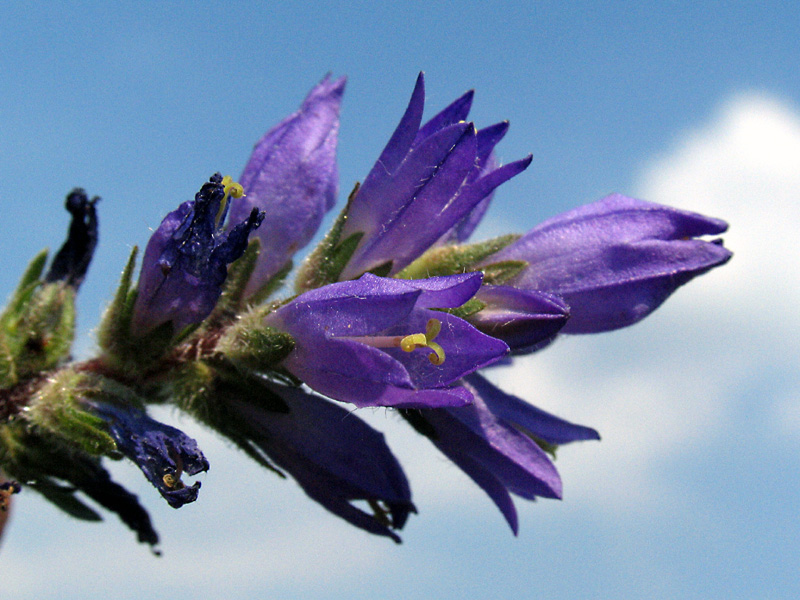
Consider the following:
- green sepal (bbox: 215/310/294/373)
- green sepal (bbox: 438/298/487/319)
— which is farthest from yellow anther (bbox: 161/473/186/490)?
green sepal (bbox: 438/298/487/319)

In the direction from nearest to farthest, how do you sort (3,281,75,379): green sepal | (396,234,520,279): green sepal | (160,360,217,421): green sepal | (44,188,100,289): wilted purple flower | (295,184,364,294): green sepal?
(160,360,217,421): green sepal < (295,184,364,294): green sepal < (396,234,520,279): green sepal < (3,281,75,379): green sepal < (44,188,100,289): wilted purple flower

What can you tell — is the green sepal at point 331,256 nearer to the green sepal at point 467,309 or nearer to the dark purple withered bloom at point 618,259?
the green sepal at point 467,309

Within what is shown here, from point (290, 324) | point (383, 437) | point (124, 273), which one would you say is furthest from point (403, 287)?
point (124, 273)

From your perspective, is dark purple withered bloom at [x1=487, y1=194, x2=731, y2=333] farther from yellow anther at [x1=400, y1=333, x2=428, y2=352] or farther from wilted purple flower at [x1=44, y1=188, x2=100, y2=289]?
wilted purple flower at [x1=44, y1=188, x2=100, y2=289]

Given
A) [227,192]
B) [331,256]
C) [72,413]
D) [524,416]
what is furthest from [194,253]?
[524,416]

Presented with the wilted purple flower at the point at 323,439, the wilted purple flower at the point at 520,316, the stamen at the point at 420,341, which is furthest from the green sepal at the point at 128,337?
the wilted purple flower at the point at 520,316

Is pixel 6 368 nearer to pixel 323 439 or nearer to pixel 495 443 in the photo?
pixel 323 439

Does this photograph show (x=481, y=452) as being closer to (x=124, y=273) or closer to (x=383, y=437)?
(x=383, y=437)
